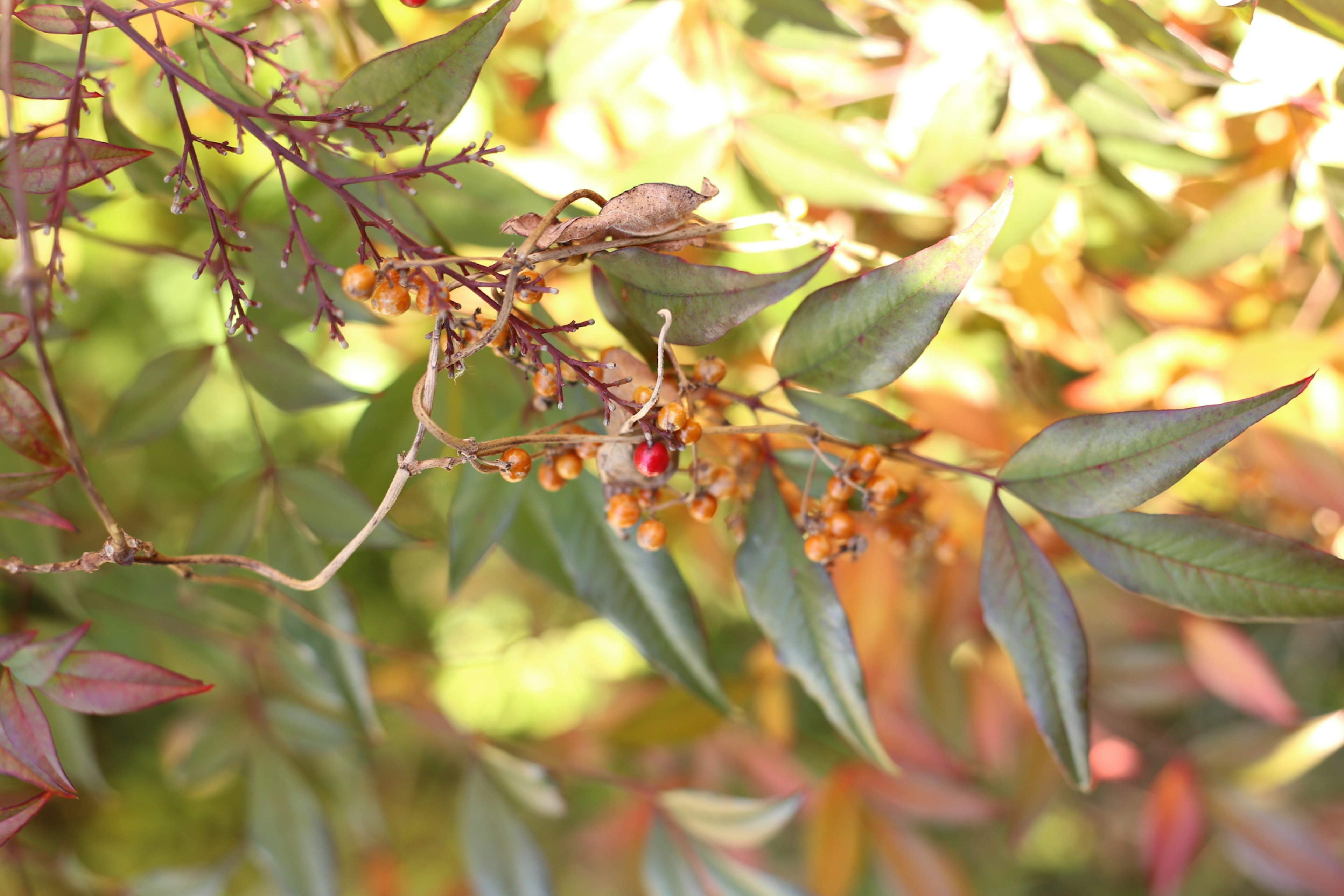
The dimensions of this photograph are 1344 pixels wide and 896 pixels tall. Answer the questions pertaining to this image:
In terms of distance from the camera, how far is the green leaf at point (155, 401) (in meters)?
0.41

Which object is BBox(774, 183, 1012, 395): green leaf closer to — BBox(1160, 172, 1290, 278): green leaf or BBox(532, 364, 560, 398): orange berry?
BBox(532, 364, 560, 398): orange berry

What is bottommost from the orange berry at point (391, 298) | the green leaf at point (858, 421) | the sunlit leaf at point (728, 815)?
the sunlit leaf at point (728, 815)

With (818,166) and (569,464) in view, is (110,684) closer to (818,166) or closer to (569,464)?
(569,464)

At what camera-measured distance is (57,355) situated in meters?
0.63

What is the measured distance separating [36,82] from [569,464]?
0.75ft

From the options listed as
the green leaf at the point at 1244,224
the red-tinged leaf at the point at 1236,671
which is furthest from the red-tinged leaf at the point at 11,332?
the red-tinged leaf at the point at 1236,671

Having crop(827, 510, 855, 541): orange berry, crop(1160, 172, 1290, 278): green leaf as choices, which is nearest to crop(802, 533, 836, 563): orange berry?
crop(827, 510, 855, 541): orange berry

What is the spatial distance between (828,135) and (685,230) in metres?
0.22

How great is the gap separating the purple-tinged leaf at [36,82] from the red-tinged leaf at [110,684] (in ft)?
0.68

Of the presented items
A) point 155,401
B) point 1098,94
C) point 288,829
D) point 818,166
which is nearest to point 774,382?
point 818,166

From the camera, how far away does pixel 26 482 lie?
30cm

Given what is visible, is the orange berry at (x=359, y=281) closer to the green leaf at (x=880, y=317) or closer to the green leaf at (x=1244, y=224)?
the green leaf at (x=880, y=317)

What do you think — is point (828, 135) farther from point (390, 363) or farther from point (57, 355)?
point (57, 355)

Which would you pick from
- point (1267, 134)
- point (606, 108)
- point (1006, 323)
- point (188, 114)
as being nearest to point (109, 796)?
point (188, 114)
